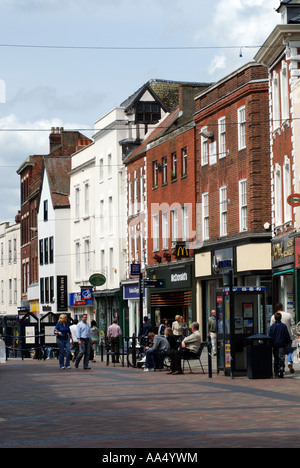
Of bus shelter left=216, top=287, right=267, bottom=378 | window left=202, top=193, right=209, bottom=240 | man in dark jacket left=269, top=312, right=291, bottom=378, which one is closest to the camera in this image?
man in dark jacket left=269, top=312, right=291, bottom=378

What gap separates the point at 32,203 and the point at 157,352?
5198cm

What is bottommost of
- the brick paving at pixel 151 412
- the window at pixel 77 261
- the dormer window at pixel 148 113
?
the brick paving at pixel 151 412

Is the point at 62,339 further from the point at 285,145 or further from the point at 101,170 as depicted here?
the point at 101,170

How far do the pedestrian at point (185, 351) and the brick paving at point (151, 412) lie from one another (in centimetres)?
122

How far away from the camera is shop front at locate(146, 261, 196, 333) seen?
47812 mm

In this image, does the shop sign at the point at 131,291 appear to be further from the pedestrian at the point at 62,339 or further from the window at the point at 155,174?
the pedestrian at the point at 62,339

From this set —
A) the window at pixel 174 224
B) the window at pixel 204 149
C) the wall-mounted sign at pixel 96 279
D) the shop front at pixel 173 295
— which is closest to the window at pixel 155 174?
the window at pixel 174 224

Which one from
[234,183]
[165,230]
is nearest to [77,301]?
[165,230]

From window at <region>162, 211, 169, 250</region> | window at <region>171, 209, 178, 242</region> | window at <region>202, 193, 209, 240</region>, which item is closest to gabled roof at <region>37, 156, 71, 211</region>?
window at <region>162, 211, 169, 250</region>

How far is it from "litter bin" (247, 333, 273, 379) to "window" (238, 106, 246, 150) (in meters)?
17.4

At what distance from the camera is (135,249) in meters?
57.1

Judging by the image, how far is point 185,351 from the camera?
92.1 feet

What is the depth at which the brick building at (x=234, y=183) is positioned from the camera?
39.9 meters

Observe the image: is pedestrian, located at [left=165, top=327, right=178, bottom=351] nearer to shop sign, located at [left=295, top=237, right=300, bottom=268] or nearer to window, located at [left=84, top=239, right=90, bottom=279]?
shop sign, located at [left=295, top=237, right=300, bottom=268]
